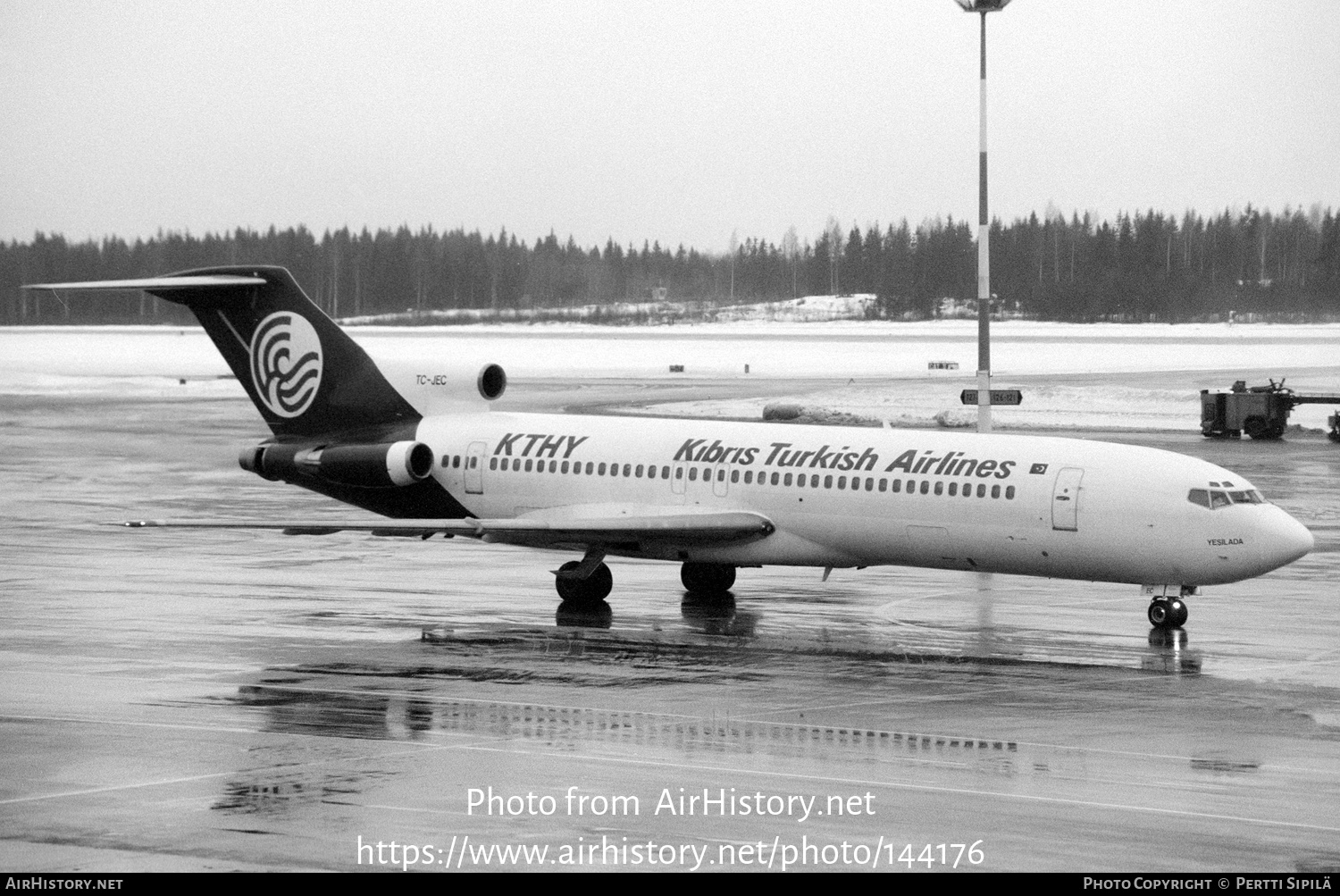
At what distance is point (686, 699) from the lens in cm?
2155

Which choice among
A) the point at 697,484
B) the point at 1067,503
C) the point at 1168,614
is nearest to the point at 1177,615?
the point at 1168,614

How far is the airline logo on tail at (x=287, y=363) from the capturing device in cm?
3319

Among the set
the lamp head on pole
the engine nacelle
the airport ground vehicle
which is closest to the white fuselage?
the engine nacelle

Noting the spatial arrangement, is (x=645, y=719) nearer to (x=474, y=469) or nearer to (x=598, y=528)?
(x=598, y=528)

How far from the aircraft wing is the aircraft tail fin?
3946 millimetres

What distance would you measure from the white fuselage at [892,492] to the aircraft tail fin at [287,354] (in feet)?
3.96

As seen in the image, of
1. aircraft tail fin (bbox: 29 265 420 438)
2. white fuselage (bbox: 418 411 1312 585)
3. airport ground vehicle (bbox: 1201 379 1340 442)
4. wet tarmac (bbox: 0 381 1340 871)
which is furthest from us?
airport ground vehicle (bbox: 1201 379 1340 442)

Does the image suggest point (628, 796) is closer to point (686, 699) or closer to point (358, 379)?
point (686, 699)

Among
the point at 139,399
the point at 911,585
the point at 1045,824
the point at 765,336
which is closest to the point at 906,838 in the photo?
the point at 1045,824

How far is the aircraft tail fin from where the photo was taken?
32.9m

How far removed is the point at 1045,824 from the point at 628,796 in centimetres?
341

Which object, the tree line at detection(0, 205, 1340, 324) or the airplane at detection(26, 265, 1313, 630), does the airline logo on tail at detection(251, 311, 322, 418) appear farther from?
the tree line at detection(0, 205, 1340, 324)

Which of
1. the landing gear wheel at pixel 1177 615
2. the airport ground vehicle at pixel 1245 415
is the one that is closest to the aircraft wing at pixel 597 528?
the landing gear wheel at pixel 1177 615

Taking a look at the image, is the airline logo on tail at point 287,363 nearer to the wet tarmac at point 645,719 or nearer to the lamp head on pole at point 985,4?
the wet tarmac at point 645,719
